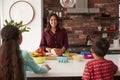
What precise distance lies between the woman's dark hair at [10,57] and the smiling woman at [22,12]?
141 inches

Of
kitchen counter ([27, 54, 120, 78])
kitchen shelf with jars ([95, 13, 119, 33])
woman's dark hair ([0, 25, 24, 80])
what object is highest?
kitchen shelf with jars ([95, 13, 119, 33])

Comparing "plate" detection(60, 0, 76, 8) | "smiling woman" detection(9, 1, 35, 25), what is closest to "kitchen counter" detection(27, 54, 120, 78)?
"smiling woman" detection(9, 1, 35, 25)

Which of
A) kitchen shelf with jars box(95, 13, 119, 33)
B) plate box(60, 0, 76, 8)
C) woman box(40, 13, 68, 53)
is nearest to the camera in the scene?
woman box(40, 13, 68, 53)

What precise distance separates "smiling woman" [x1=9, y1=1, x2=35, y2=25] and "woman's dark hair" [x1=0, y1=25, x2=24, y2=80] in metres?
3.58

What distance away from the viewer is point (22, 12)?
19.3 ft

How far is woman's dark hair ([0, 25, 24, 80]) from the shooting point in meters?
2.26

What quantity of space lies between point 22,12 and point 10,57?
3.68 metres

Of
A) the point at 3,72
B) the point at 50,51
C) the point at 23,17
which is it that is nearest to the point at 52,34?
the point at 50,51

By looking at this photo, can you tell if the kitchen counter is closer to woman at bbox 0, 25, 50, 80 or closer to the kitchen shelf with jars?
woman at bbox 0, 25, 50, 80

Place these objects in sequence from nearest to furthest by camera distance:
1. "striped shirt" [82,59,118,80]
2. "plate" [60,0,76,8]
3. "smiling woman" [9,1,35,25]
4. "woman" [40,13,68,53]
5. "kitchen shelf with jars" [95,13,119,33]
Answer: "striped shirt" [82,59,118,80] → "woman" [40,13,68,53] → "smiling woman" [9,1,35,25] → "plate" [60,0,76,8] → "kitchen shelf with jars" [95,13,119,33]

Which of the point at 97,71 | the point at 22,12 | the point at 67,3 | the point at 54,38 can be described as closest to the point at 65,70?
the point at 97,71

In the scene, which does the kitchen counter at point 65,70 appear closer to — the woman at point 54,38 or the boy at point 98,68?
the boy at point 98,68

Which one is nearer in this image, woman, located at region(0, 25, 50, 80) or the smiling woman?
woman, located at region(0, 25, 50, 80)

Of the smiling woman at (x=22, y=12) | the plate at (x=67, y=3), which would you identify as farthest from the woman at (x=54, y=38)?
the plate at (x=67, y=3)
